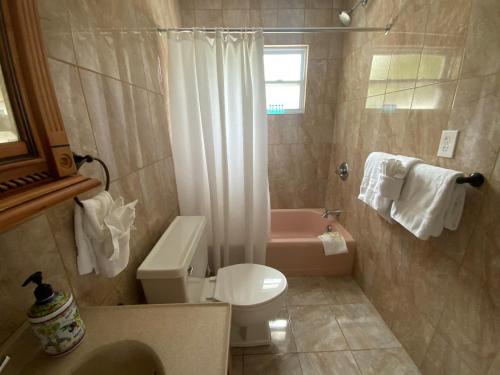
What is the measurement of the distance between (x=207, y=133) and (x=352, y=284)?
172 cm

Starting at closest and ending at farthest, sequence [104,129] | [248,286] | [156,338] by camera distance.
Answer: [156,338] < [104,129] < [248,286]

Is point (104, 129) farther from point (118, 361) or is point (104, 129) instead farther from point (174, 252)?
point (118, 361)

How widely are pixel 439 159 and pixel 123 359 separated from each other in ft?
4.85

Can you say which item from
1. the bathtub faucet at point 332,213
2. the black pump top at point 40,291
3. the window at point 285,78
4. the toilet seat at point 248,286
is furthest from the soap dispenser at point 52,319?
the window at point 285,78

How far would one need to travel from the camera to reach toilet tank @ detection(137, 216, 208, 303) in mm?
883

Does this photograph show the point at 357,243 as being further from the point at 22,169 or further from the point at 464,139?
the point at 22,169

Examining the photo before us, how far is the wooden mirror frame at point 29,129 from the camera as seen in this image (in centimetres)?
38

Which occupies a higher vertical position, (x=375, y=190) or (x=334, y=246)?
(x=375, y=190)

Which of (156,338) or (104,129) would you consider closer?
(156,338)

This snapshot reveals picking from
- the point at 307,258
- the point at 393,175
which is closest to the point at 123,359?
the point at 393,175

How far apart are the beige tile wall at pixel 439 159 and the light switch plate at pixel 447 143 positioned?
0.9 inches

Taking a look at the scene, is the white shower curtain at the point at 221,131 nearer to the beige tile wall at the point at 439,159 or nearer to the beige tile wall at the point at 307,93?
the beige tile wall at the point at 439,159

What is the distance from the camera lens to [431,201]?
0.96 metres

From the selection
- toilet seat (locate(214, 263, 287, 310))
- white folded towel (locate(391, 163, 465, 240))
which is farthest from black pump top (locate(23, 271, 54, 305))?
white folded towel (locate(391, 163, 465, 240))
